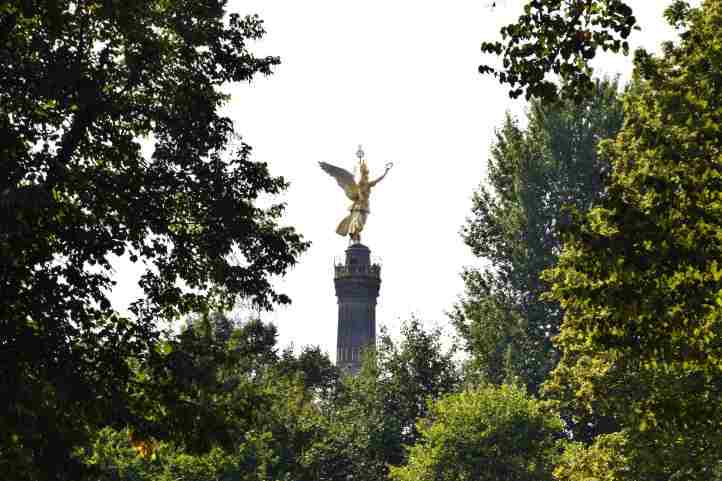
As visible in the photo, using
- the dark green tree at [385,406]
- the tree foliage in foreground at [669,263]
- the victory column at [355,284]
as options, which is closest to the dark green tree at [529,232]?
the dark green tree at [385,406]

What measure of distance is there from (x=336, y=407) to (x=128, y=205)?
134 feet

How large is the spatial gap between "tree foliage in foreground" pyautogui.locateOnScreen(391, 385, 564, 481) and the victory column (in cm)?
3465

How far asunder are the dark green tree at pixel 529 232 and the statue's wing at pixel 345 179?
27.4 metres

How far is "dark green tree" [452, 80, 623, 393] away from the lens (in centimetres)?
4438

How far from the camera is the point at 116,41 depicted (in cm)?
1739

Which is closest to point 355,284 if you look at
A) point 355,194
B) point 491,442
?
point 355,194

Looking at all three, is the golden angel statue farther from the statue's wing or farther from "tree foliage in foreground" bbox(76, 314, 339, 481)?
"tree foliage in foreground" bbox(76, 314, 339, 481)

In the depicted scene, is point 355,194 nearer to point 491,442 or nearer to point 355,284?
point 355,284

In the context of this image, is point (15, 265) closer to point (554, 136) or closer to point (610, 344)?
point (610, 344)

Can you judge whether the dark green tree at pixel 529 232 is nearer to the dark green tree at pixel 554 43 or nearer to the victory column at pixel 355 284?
the victory column at pixel 355 284

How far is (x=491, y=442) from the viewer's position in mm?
36812

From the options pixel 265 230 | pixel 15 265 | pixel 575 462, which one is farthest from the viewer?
pixel 575 462

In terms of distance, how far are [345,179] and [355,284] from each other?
7.54 meters

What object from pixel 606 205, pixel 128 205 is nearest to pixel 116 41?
pixel 128 205
